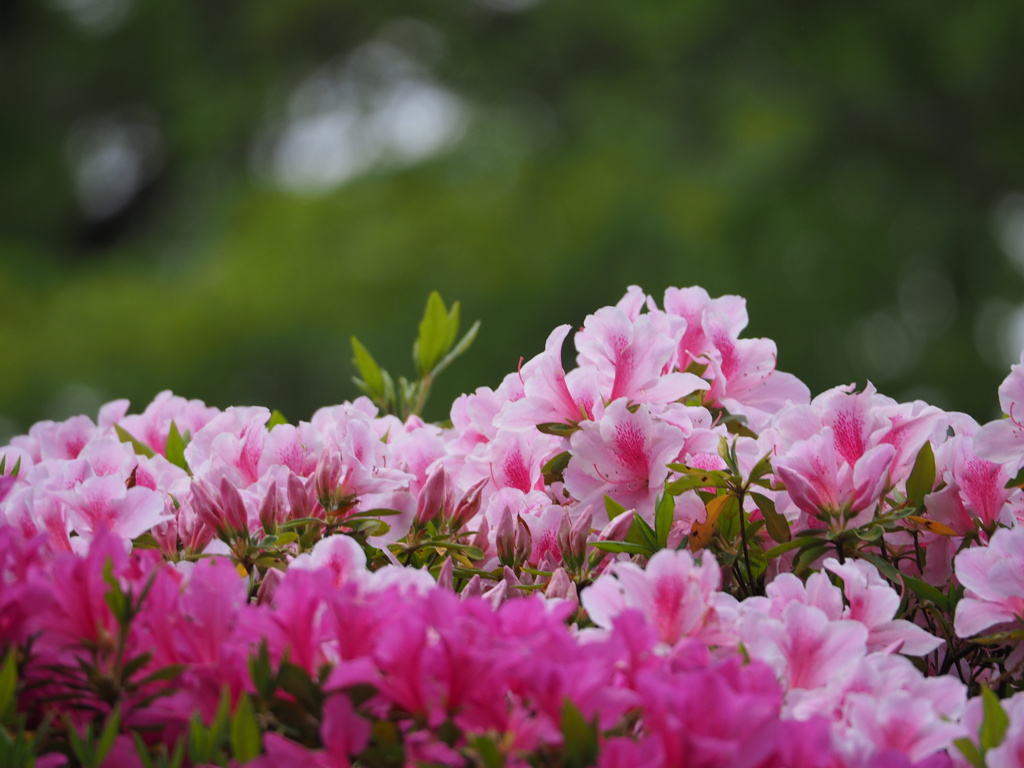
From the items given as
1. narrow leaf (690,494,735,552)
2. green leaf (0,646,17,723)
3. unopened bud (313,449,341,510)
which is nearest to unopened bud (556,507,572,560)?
narrow leaf (690,494,735,552)

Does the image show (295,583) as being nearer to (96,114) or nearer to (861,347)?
(861,347)

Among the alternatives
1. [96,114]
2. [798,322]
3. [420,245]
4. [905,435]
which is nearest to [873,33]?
[798,322]

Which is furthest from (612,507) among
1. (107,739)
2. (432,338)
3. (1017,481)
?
(432,338)

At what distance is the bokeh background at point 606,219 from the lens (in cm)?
704

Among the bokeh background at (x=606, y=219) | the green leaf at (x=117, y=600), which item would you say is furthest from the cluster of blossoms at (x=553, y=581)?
the bokeh background at (x=606, y=219)

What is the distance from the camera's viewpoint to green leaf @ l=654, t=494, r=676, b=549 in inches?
37.3

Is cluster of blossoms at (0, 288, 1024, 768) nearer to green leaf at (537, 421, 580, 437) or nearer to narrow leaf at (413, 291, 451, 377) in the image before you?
green leaf at (537, 421, 580, 437)

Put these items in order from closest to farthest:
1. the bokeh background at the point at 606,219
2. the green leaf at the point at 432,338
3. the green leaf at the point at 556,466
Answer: the green leaf at the point at 556,466 → the green leaf at the point at 432,338 → the bokeh background at the point at 606,219

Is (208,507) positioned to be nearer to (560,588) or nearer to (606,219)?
(560,588)

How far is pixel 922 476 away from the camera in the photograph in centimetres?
97

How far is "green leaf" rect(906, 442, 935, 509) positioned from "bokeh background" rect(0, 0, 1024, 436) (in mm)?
5518

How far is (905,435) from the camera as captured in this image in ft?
3.21

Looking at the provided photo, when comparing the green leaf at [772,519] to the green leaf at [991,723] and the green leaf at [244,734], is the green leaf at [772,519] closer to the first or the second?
the green leaf at [991,723]

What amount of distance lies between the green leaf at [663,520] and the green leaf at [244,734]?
405 mm
